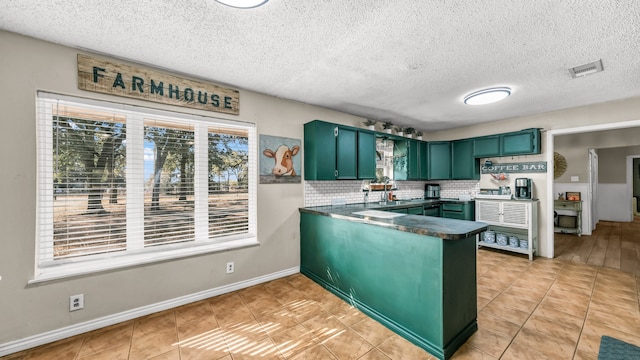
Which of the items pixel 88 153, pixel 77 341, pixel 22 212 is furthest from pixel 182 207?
pixel 77 341

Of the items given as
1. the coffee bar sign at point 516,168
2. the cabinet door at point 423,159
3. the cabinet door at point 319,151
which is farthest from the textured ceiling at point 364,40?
the cabinet door at point 423,159

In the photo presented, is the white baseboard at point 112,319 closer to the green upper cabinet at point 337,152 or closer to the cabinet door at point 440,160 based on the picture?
the green upper cabinet at point 337,152

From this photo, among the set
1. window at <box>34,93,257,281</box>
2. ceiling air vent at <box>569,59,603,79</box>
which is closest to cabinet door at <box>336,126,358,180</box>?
window at <box>34,93,257,281</box>

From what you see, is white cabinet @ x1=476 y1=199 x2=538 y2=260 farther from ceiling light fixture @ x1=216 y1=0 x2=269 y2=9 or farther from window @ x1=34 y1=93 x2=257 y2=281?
ceiling light fixture @ x1=216 y1=0 x2=269 y2=9

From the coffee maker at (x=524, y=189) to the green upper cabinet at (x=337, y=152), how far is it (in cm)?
260

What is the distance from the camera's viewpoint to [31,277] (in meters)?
1.98

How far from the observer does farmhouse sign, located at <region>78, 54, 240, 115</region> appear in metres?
2.21

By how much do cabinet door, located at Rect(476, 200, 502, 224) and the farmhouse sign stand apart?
14.9ft

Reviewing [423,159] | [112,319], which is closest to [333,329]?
[112,319]

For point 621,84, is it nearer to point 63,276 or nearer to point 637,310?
point 637,310

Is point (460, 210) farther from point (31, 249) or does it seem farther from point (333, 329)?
point (31, 249)

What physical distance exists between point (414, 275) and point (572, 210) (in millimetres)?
6510

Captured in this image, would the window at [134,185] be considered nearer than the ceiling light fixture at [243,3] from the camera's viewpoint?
No

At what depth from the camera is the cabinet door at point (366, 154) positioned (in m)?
3.88
